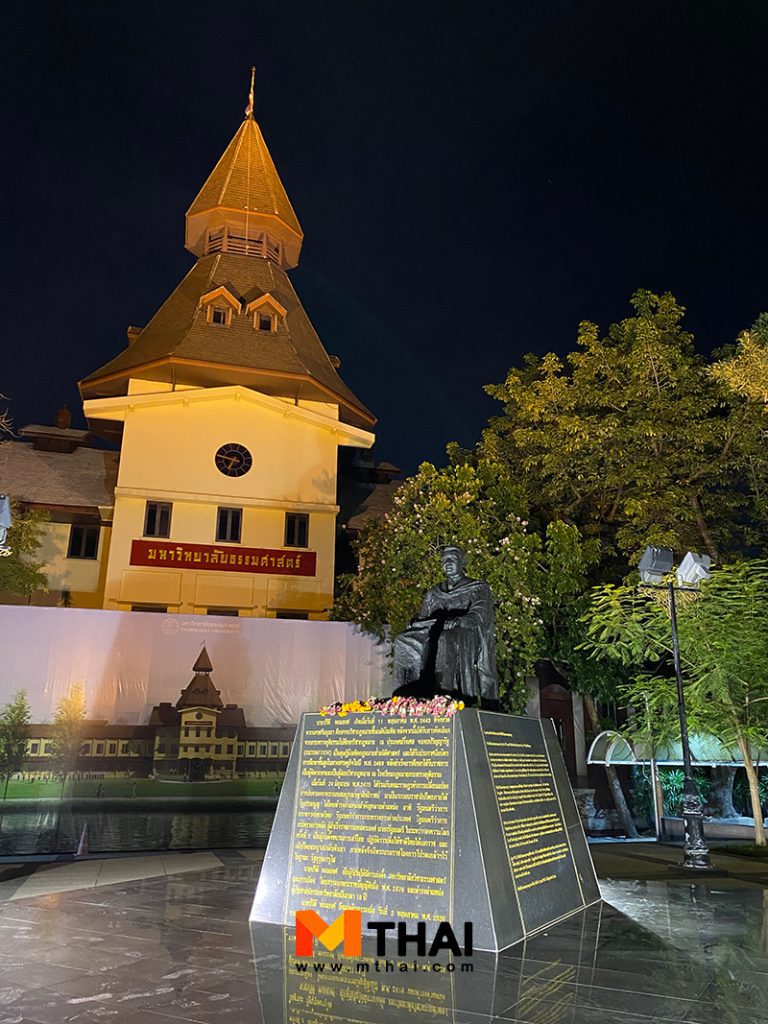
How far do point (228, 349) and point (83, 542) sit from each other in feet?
29.0

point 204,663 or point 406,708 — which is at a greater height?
point 204,663

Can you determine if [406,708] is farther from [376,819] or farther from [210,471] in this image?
[210,471]

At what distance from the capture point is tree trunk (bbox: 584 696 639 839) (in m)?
18.7

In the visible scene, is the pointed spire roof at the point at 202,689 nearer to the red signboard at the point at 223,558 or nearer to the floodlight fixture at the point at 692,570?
the red signboard at the point at 223,558

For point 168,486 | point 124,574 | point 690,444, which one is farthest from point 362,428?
point 690,444

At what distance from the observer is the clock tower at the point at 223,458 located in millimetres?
23547

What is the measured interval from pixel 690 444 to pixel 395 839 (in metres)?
15.2

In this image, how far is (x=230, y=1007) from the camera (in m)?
4.79

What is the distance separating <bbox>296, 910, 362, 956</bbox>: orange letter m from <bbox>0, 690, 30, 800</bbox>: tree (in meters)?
9.11

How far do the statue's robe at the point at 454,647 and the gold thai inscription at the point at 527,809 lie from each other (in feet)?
3.31

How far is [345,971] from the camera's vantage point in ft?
18.5

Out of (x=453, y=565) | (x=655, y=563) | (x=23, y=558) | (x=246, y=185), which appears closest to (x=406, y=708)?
(x=453, y=565)

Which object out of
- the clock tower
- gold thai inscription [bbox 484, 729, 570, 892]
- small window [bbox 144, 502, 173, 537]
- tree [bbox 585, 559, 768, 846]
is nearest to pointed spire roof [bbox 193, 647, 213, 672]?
the clock tower

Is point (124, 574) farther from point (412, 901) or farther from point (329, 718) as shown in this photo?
point (412, 901)
